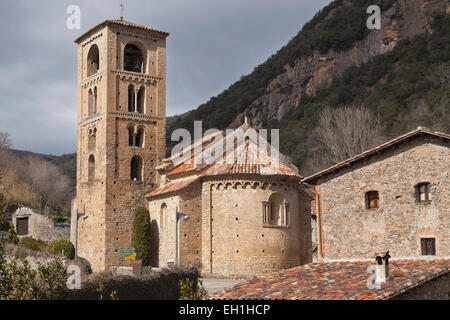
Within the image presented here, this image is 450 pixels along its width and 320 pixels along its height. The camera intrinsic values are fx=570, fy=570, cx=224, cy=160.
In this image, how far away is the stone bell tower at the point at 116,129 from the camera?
3619 centimetres

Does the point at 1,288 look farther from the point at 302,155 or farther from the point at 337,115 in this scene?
the point at 302,155

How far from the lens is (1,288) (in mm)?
13445

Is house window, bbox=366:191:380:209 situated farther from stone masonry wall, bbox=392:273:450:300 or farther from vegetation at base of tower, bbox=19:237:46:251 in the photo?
vegetation at base of tower, bbox=19:237:46:251

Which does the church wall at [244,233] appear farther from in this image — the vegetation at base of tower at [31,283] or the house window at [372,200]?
the vegetation at base of tower at [31,283]

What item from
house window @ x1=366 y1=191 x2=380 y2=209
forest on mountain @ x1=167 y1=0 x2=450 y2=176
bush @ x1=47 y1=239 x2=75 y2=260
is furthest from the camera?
forest on mountain @ x1=167 y1=0 x2=450 y2=176

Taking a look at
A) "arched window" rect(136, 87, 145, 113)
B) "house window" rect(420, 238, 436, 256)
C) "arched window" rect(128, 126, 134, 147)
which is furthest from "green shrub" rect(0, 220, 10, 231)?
"house window" rect(420, 238, 436, 256)

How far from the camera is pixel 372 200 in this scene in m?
19.9

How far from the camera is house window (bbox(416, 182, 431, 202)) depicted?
60.8 feet

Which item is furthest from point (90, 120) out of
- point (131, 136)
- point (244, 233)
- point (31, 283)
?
point (31, 283)

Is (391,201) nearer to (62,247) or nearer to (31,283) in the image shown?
(31,283)

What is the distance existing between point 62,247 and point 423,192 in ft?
85.5

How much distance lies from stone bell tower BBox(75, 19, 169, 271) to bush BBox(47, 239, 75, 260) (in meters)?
0.62
